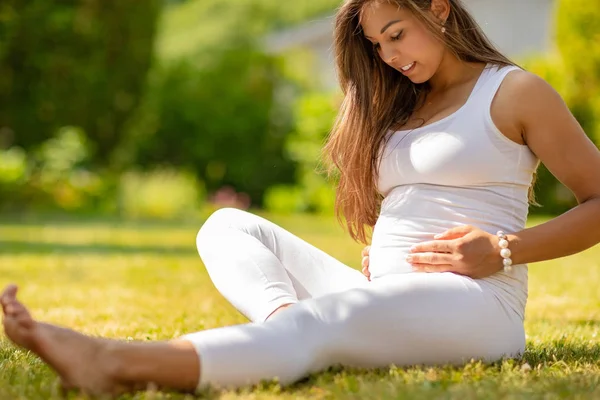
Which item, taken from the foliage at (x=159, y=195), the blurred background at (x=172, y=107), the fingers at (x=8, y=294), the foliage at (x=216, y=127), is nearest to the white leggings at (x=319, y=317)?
the fingers at (x=8, y=294)

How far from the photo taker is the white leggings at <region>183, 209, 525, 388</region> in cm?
255

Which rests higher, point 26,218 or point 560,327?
point 560,327

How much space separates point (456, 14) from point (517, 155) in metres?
0.54

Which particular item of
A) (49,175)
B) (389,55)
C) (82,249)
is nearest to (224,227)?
(389,55)

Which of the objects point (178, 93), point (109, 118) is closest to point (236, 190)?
point (178, 93)

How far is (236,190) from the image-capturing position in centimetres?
2348

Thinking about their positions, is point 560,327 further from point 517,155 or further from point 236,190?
point 236,190

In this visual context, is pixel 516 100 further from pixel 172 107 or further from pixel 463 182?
pixel 172 107

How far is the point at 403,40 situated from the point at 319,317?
1025mm

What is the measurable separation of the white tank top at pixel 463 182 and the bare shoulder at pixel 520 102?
3cm

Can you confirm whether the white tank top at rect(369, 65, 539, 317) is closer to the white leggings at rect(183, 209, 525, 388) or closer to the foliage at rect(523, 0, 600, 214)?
the white leggings at rect(183, 209, 525, 388)

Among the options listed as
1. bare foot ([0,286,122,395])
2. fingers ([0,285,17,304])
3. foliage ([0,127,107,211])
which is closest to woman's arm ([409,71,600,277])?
bare foot ([0,286,122,395])

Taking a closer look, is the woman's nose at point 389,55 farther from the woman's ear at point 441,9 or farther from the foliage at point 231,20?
the foliage at point 231,20

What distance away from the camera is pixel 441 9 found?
3148mm
